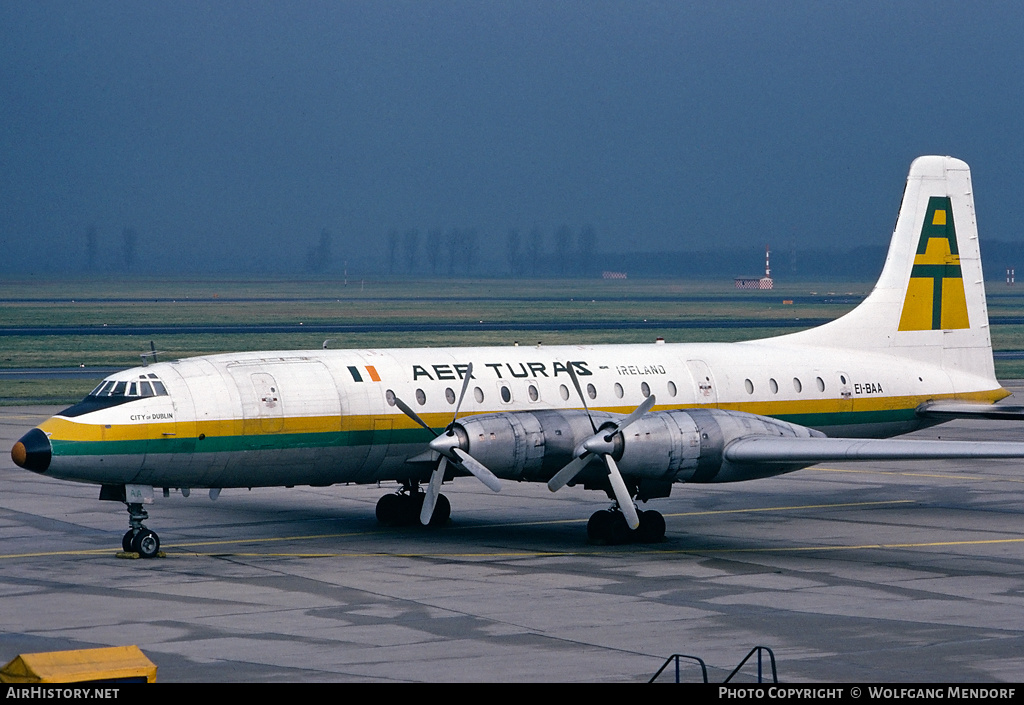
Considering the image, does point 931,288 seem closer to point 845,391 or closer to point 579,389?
point 845,391

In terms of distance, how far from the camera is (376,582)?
2098 cm

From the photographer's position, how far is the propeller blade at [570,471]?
937 inches

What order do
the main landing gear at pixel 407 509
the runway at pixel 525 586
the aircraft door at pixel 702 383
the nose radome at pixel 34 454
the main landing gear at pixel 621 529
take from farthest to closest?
the aircraft door at pixel 702 383, the main landing gear at pixel 407 509, the main landing gear at pixel 621 529, the nose radome at pixel 34 454, the runway at pixel 525 586

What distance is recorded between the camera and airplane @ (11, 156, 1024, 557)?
2327cm

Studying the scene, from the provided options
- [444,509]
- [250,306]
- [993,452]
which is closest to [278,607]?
[444,509]

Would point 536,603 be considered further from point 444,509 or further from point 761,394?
point 761,394

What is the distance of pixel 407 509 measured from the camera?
26625 mm

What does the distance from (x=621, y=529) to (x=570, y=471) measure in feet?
4.62

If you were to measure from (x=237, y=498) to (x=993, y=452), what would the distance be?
15.7 meters

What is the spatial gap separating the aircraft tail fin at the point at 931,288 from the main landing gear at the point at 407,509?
8838 mm

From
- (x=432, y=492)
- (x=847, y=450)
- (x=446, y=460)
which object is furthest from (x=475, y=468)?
(x=847, y=450)

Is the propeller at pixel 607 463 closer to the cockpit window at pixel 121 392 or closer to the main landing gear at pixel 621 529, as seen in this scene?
the main landing gear at pixel 621 529

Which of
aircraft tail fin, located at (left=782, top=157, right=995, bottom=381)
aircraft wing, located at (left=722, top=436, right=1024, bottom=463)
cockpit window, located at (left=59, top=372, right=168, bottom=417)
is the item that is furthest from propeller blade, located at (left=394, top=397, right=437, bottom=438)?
aircraft tail fin, located at (left=782, top=157, right=995, bottom=381)

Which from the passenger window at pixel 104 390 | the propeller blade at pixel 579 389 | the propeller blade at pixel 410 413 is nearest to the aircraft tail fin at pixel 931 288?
the propeller blade at pixel 579 389
